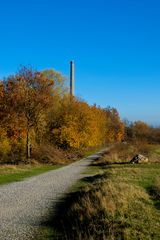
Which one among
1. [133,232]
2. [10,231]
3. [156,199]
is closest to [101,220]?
[133,232]

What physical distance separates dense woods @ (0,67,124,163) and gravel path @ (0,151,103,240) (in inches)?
672

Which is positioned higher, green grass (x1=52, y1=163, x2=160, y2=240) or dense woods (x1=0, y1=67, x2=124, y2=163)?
dense woods (x1=0, y1=67, x2=124, y2=163)

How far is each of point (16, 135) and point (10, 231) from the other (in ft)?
95.9

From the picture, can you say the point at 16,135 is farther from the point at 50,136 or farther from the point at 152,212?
the point at 152,212

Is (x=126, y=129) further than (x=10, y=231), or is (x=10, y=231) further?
(x=126, y=129)

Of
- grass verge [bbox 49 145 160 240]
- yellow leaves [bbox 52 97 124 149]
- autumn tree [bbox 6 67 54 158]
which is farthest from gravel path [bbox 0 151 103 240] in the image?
yellow leaves [bbox 52 97 124 149]

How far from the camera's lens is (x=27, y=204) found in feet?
50.0

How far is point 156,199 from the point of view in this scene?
14.4 meters

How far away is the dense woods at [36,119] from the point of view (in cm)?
3928

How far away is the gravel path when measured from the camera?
11.2 metres

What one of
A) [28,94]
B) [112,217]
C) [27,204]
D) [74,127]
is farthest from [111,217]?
[74,127]

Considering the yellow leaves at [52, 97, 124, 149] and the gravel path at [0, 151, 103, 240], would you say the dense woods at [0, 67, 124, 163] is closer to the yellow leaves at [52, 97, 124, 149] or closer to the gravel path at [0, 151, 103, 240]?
the yellow leaves at [52, 97, 124, 149]

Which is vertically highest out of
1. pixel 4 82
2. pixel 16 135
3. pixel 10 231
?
pixel 4 82

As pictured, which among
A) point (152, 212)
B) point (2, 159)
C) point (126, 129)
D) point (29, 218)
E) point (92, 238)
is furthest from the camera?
point (126, 129)
